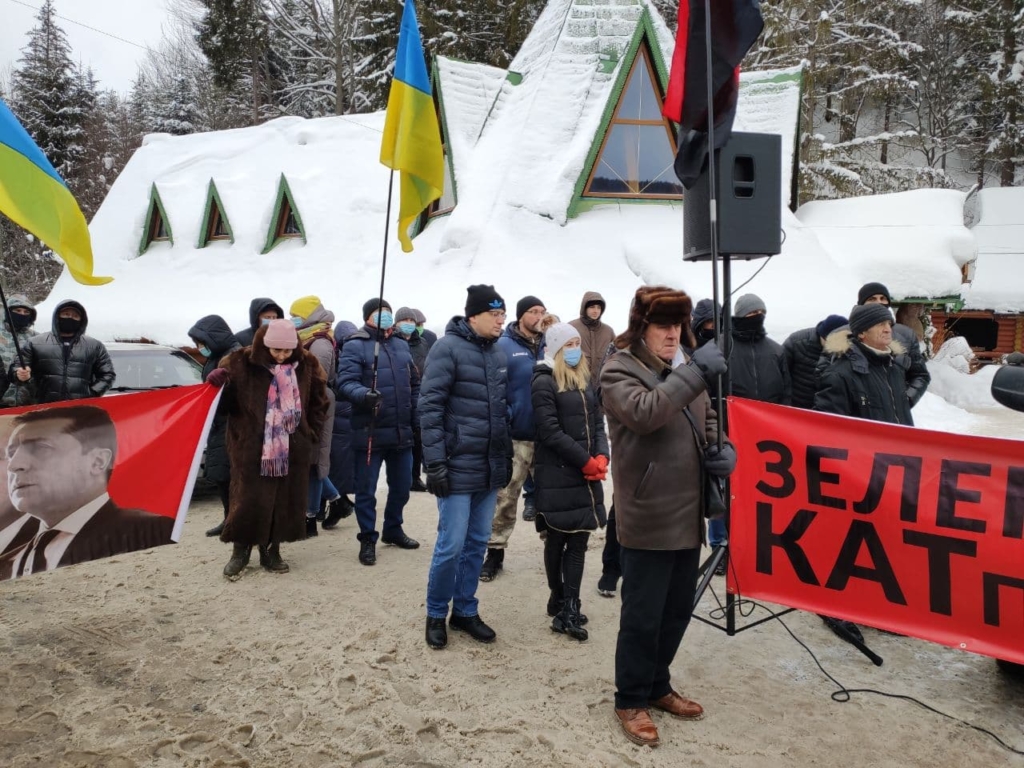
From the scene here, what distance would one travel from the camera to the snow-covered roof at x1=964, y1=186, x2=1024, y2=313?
22.4 m

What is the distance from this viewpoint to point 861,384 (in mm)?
4012

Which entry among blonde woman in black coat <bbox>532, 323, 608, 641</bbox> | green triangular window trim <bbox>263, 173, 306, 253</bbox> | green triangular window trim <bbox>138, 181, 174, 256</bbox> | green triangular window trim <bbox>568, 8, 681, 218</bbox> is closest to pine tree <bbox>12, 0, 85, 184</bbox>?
green triangular window trim <bbox>138, 181, 174, 256</bbox>

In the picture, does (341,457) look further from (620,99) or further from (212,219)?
(212,219)

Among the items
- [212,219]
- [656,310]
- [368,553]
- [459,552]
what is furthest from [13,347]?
[212,219]

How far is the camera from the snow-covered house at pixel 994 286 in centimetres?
2245

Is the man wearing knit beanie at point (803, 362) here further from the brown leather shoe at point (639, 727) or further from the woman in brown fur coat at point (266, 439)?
the woman in brown fur coat at point (266, 439)

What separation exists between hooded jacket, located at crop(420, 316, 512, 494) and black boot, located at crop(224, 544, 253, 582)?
6.78 ft

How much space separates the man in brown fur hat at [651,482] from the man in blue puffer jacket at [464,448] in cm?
105

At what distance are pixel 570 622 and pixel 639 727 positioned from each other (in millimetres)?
1089

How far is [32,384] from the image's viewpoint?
580cm

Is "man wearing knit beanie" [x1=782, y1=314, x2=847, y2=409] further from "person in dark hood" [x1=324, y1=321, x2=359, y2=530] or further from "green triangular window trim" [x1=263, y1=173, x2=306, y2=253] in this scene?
"green triangular window trim" [x1=263, y1=173, x2=306, y2=253]

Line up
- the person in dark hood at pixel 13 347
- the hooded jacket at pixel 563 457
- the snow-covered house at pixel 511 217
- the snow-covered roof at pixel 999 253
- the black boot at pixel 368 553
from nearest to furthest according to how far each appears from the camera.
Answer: the hooded jacket at pixel 563 457 < the black boot at pixel 368 553 < the person in dark hood at pixel 13 347 < the snow-covered house at pixel 511 217 < the snow-covered roof at pixel 999 253

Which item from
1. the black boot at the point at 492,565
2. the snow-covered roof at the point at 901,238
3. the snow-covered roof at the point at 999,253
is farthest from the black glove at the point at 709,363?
the snow-covered roof at the point at 999,253

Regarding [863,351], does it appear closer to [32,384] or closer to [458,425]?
[458,425]
